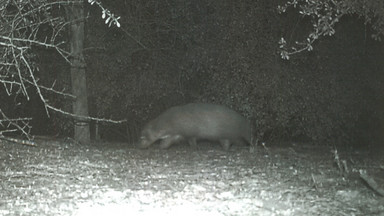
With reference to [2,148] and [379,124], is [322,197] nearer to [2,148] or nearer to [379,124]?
[2,148]

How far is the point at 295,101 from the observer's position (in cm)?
1117

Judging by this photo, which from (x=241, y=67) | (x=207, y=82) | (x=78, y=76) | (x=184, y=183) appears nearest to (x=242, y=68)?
(x=241, y=67)

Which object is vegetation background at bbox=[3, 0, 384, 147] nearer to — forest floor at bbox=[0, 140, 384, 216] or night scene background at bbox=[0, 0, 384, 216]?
night scene background at bbox=[0, 0, 384, 216]

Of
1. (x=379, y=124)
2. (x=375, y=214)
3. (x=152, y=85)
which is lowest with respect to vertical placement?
(x=375, y=214)

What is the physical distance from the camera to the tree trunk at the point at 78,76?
36.5 feet

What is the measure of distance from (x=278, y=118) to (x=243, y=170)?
3.90 meters

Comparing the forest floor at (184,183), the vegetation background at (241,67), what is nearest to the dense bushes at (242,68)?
the vegetation background at (241,67)

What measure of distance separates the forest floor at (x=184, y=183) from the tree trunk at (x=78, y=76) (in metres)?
1.97

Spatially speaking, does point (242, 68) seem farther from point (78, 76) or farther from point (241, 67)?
point (78, 76)

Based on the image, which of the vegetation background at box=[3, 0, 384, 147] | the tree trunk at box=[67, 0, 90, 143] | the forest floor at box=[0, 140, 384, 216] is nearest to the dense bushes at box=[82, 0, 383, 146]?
the vegetation background at box=[3, 0, 384, 147]

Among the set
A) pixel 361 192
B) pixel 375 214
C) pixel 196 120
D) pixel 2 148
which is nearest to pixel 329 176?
pixel 361 192

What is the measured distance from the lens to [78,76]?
1139cm

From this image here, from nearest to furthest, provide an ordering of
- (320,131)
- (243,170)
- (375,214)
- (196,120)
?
1. (375,214)
2. (243,170)
3. (196,120)
4. (320,131)

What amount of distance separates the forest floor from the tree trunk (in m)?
1.97
